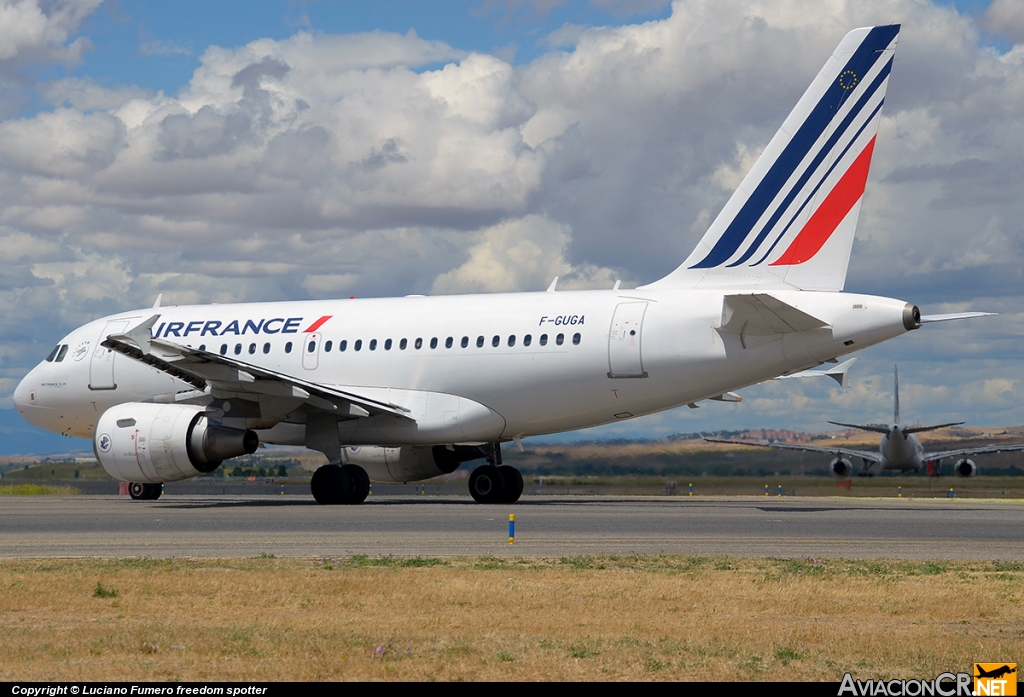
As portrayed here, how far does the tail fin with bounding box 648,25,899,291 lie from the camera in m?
25.5

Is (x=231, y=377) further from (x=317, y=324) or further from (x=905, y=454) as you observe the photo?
(x=905, y=454)

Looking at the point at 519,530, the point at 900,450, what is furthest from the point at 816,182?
the point at 900,450

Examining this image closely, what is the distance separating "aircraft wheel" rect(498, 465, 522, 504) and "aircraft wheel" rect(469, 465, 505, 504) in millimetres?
90

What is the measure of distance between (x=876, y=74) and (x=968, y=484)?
39.2 m

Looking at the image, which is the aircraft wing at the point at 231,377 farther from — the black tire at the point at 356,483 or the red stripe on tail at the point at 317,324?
the red stripe on tail at the point at 317,324

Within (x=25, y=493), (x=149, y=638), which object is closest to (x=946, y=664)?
(x=149, y=638)

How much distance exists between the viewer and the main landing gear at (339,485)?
1136 inches

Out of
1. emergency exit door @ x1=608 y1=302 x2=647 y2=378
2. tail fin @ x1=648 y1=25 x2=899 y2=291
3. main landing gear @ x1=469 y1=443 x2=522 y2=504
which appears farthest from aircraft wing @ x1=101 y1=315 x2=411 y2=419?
tail fin @ x1=648 y1=25 x2=899 y2=291

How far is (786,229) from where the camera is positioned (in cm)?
2628

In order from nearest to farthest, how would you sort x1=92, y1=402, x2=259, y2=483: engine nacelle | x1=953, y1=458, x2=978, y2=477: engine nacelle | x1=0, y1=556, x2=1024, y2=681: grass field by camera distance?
x1=0, y1=556, x2=1024, y2=681: grass field, x1=92, y1=402, x2=259, y2=483: engine nacelle, x1=953, y1=458, x2=978, y2=477: engine nacelle

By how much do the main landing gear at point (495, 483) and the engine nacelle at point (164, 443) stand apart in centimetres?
571

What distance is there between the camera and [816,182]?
85.0 ft

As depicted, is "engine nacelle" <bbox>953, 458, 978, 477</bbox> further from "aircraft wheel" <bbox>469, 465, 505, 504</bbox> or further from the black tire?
the black tire

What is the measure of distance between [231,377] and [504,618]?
17249 mm
